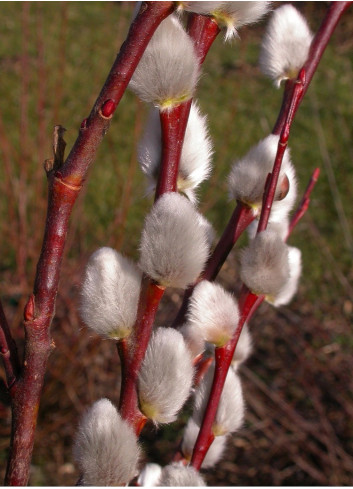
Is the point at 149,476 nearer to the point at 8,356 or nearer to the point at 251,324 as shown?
the point at 8,356

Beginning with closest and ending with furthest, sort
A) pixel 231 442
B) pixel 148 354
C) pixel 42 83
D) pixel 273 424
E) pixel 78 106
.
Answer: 1. pixel 148 354
2. pixel 42 83
3. pixel 273 424
4. pixel 231 442
5. pixel 78 106

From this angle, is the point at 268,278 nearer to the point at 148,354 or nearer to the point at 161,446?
the point at 148,354

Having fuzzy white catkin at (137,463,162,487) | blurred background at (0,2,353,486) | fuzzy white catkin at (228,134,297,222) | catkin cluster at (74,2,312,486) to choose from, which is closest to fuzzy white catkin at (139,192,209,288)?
catkin cluster at (74,2,312,486)

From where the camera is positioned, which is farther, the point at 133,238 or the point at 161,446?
the point at 133,238

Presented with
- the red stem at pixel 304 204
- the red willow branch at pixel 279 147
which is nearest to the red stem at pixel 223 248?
the red willow branch at pixel 279 147

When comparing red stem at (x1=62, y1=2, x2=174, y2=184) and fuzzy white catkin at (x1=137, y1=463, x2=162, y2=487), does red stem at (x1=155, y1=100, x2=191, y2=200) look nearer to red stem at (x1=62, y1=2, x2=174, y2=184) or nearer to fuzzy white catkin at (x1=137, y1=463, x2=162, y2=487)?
red stem at (x1=62, y1=2, x2=174, y2=184)

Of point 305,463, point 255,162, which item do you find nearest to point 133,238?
point 305,463
